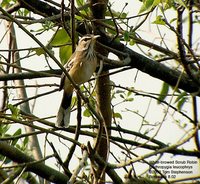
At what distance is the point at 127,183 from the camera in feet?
9.91

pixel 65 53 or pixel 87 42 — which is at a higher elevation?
pixel 87 42

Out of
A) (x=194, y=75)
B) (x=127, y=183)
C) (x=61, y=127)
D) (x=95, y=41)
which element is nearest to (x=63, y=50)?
(x=95, y=41)

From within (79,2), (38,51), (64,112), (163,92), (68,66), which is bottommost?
(163,92)

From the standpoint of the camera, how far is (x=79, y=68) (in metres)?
4.38

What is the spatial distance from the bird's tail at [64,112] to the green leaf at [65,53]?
431 millimetres

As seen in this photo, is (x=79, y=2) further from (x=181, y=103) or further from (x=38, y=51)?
(x=181, y=103)

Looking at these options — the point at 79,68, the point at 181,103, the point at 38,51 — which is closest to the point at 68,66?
the point at 79,68

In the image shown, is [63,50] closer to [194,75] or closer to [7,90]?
[7,90]

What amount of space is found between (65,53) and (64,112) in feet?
1.97

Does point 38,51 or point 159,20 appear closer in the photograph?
point 159,20

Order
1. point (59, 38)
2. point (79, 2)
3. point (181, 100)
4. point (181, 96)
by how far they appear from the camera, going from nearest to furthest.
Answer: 1. point (181, 96)
2. point (181, 100)
3. point (59, 38)
4. point (79, 2)

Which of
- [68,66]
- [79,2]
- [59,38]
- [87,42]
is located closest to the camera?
[59,38]

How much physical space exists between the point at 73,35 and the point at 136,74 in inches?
47.4

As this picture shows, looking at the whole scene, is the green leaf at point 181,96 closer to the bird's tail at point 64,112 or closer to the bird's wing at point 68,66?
the bird's wing at point 68,66
